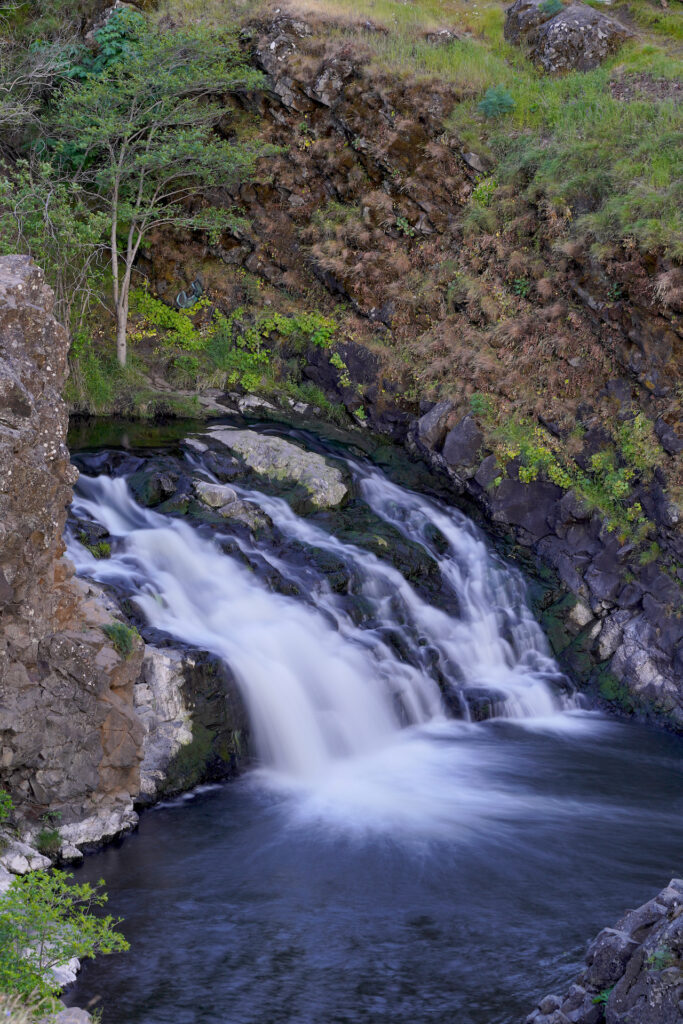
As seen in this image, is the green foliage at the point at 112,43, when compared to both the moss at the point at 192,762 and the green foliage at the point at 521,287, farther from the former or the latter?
the moss at the point at 192,762

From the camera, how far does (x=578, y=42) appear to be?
20109mm

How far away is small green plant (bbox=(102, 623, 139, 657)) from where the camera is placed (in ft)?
31.0

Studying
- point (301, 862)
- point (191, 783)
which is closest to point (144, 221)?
point (191, 783)

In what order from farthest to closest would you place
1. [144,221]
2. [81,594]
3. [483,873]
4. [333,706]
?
[144,221]
[333,706]
[81,594]
[483,873]

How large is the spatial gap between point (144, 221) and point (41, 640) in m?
11.5

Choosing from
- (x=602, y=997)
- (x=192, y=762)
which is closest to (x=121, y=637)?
(x=192, y=762)

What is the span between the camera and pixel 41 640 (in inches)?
351

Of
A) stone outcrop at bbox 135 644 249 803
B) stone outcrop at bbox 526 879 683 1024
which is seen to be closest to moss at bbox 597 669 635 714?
stone outcrop at bbox 135 644 249 803

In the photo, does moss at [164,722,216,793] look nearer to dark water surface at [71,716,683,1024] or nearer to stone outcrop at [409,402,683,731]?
dark water surface at [71,716,683,1024]

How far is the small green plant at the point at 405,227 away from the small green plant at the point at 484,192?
1394 mm

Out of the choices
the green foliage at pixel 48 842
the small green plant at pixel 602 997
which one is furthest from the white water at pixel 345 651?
the small green plant at pixel 602 997

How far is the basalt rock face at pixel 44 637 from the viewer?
28.1 ft

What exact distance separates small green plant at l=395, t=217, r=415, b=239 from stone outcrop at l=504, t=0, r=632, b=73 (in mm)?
5348

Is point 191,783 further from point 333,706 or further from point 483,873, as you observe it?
point 483,873
